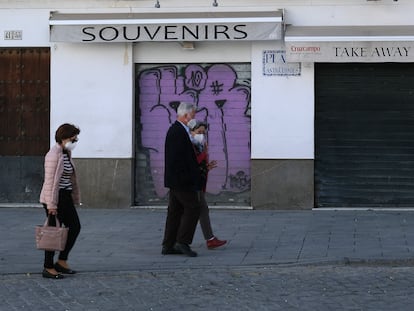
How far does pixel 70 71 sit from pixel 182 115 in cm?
539

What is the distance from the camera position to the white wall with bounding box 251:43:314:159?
13961mm

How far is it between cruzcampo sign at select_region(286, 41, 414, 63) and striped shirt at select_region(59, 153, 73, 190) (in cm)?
590

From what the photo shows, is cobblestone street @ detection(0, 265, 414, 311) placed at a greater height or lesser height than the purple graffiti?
lesser

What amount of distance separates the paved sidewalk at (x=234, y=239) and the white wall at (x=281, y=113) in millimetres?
→ 1174

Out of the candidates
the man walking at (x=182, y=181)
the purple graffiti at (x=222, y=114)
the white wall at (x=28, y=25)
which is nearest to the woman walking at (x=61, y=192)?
the man walking at (x=182, y=181)

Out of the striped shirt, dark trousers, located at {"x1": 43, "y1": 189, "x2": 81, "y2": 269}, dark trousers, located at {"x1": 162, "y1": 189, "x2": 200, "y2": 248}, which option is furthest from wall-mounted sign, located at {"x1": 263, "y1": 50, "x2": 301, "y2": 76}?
dark trousers, located at {"x1": 43, "y1": 189, "x2": 81, "y2": 269}

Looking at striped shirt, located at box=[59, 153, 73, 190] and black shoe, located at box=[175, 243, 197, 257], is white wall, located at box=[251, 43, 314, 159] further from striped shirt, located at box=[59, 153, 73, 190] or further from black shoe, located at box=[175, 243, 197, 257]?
striped shirt, located at box=[59, 153, 73, 190]

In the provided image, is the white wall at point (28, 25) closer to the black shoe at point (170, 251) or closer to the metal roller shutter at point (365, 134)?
the metal roller shutter at point (365, 134)

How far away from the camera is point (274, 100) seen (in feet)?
46.0

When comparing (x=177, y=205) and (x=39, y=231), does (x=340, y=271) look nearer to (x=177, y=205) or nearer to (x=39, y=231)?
(x=177, y=205)

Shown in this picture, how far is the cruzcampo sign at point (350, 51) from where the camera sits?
13.3m

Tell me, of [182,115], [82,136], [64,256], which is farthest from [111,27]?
[64,256]

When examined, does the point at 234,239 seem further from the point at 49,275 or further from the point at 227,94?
the point at 227,94

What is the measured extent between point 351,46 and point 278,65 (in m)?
1.39
